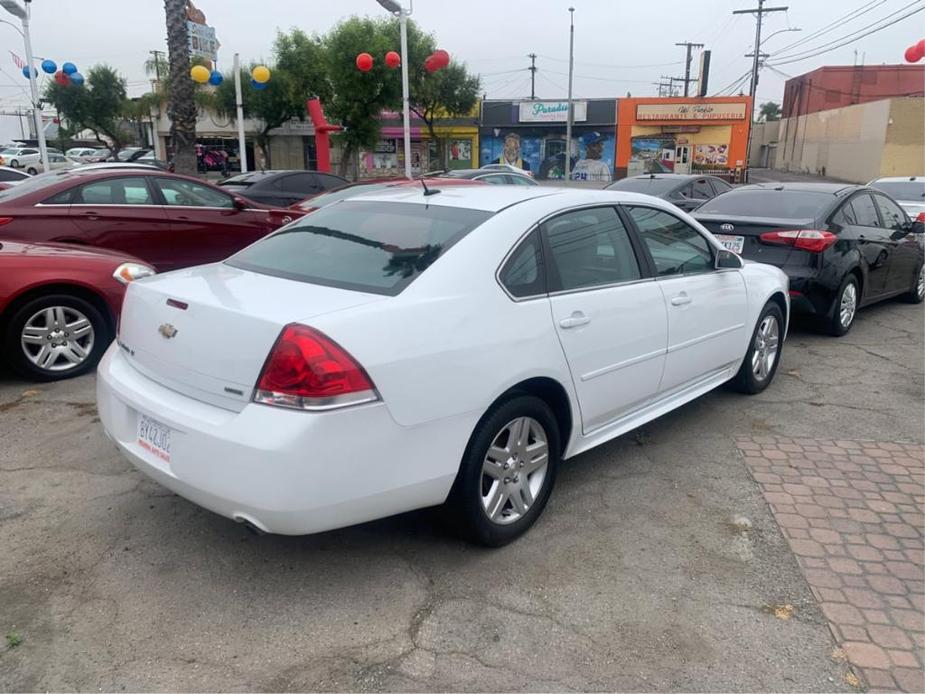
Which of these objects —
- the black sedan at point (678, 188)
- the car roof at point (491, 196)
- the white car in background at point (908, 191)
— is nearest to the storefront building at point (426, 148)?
the white car in background at point (908, 191)

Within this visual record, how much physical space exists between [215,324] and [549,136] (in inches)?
1795

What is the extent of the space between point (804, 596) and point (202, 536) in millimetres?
2658

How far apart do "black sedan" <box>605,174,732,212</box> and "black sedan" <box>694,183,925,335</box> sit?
12.3 feet

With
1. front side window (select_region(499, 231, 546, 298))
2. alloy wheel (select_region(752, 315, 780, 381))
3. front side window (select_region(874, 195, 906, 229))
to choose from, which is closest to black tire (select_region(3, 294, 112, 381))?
front side window (select_region(499, 231, 546, 298))

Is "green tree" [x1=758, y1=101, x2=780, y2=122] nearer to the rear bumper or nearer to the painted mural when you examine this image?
the painted mural

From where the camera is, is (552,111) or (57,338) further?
(552,111)

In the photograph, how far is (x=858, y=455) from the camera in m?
4.58

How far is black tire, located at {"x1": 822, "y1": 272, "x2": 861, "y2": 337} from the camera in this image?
716cm

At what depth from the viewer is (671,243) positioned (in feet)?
14.7

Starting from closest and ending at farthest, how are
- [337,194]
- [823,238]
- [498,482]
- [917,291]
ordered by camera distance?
1. [498,482]
2. [823,238]
3. [917,291]
4. [337,194]

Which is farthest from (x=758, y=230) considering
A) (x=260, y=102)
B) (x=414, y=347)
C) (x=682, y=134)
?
(x=682, y=134)

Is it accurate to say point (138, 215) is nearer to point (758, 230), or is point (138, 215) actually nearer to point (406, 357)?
point (406, 357)

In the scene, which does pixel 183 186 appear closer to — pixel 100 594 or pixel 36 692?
pixel 100 594

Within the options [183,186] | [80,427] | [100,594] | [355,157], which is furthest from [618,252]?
[355,157]
